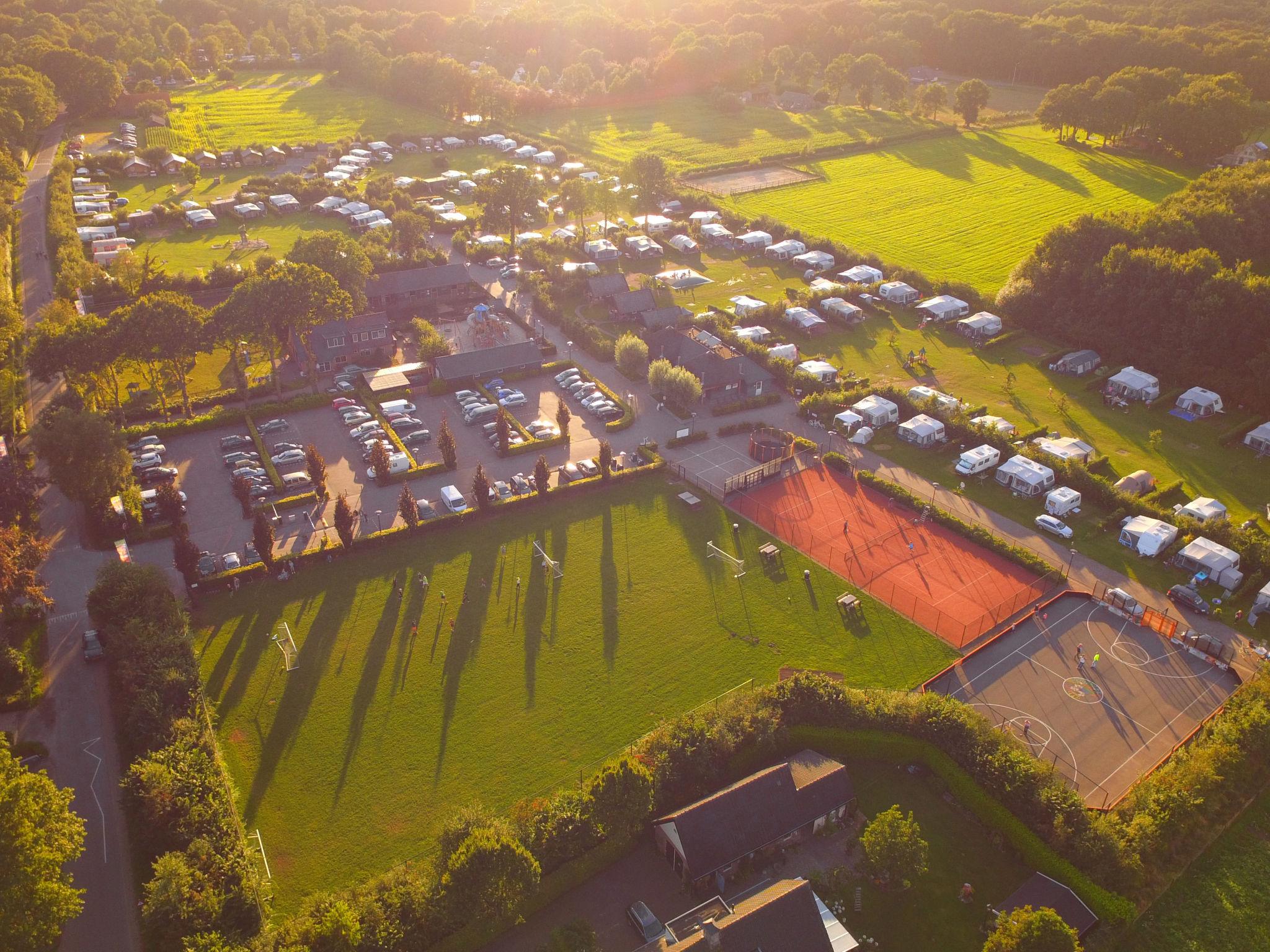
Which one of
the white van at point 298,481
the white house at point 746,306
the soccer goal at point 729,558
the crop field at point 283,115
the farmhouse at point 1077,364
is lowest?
the crop field at point 283,115

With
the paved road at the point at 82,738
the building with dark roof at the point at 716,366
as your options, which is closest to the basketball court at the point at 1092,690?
the building with dark roof at the point at 716,366

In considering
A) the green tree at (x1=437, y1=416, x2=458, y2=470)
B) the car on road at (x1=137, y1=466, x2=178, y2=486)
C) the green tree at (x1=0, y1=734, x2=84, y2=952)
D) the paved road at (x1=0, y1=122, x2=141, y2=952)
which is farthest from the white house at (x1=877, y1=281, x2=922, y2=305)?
the green tree at (x1=0, y1=734, x2=84, y2=952)

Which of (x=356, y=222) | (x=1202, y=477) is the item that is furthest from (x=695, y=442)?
(x=356, y=222)

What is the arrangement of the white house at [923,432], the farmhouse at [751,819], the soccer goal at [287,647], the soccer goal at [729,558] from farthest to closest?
the white house at [923,432] → the soccer goal at [729,558] → the soccer goal at [287,647] → the farmhouse at [751,819]

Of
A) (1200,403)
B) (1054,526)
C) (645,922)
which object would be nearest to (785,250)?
(1200,403)

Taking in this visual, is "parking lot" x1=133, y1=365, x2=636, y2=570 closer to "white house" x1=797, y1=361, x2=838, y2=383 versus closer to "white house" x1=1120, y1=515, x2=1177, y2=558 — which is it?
"white house" x1=797, y1=361, x2=838, y2=383

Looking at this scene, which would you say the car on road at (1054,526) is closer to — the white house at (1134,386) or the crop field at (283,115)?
the white house at (1134,386)
